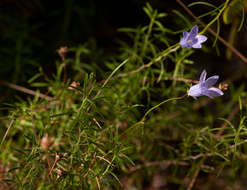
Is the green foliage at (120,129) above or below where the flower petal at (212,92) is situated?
below

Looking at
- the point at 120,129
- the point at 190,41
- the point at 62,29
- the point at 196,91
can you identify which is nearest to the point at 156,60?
the point at 190,41

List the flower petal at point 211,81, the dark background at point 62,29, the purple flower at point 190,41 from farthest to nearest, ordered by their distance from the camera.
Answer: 1. the dark background at point 62,29
2. the purple flower at point 190,41
3. the flower petal at point 211,81

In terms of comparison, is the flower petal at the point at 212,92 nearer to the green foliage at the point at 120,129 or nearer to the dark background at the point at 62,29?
the green foliage at the point at 120,129

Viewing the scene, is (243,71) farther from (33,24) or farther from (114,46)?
(33,24)

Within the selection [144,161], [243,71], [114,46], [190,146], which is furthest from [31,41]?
[243,71]

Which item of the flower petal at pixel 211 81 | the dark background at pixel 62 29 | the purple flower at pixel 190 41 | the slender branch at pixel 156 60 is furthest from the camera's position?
the dark background at pixel 62 29

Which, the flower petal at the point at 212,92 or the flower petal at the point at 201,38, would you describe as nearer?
the flower petal at the point at 212,92

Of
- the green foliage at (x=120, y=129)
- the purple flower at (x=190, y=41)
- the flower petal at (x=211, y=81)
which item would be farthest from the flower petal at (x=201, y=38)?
the flower petal at (x=211, y=81)

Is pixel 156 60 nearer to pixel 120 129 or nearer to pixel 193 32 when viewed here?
pixel 193 32

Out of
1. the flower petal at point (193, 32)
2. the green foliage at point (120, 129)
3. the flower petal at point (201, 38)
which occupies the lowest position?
the green foliage at point (120, 129)
